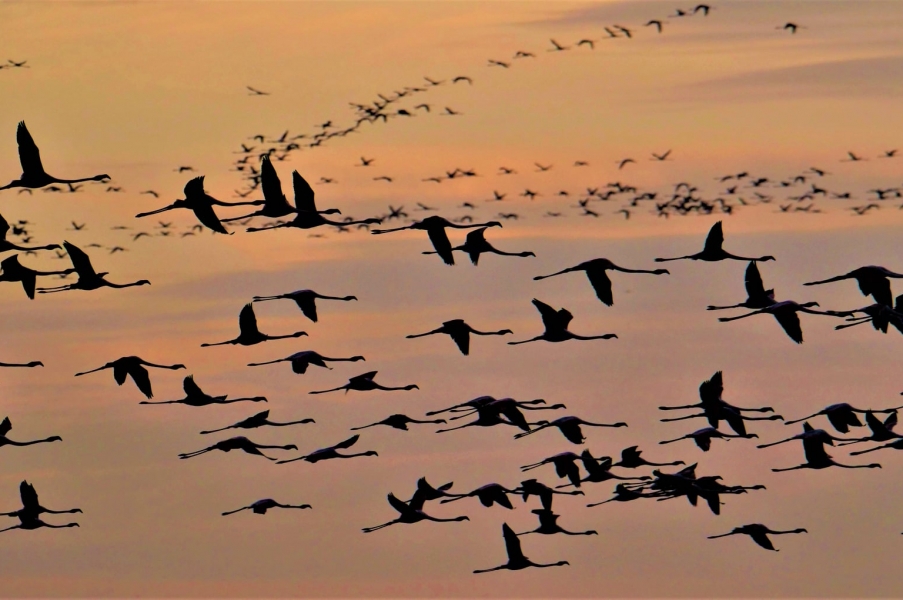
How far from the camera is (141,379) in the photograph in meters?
63.3

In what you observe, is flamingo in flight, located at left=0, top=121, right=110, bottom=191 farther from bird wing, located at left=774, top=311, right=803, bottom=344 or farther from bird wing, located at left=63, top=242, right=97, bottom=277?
bird wing, located at left=774, top=311, right=803, bottom=344

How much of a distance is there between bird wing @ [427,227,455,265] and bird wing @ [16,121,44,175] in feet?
31.6

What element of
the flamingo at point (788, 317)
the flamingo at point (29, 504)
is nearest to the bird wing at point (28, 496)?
the flamingo at point (29, 504)

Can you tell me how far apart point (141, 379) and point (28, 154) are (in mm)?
8907

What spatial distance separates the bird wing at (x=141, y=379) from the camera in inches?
2485

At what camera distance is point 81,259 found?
203ft

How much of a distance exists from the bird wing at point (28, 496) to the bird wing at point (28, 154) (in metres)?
12.6

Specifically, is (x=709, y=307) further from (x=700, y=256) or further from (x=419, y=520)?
(x=419, y=520)

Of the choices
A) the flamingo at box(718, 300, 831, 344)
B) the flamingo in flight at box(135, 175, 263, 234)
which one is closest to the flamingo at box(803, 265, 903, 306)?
the flamingo at box(718, 300, 831, 344)

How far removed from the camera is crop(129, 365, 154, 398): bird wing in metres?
63.1

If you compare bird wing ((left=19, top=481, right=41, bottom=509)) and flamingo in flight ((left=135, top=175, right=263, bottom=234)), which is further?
bird wing ((left=19, top=481, right=41, bottom=509))

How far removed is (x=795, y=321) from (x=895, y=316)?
8.01ft

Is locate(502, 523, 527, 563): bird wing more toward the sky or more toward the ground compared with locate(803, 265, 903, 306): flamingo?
more toward the ground

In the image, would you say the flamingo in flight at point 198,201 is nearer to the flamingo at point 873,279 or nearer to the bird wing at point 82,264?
the bird wing at point 82,264
